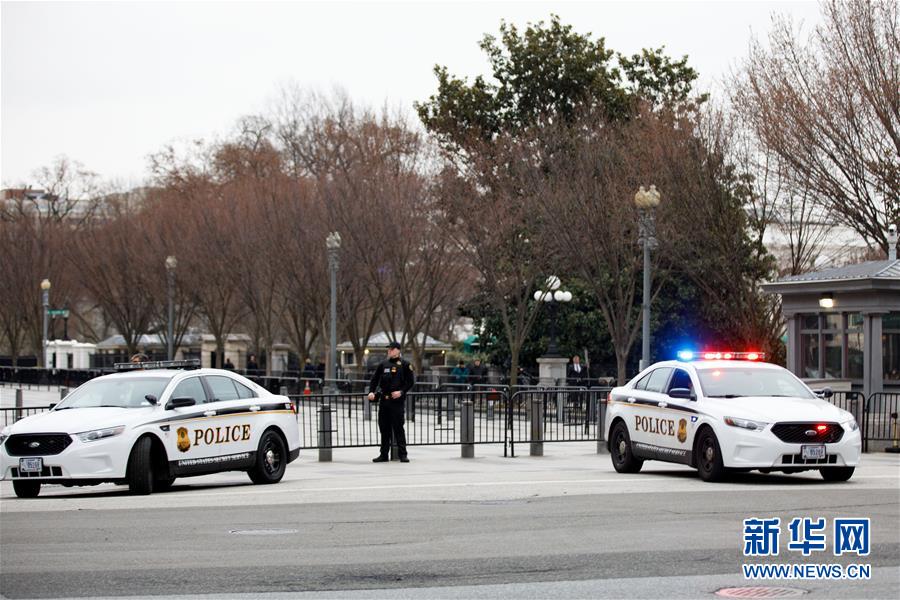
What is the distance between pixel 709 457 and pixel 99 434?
747 cm

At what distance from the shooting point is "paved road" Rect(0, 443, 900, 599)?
967cm

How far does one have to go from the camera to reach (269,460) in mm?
18812

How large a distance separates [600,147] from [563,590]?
34895 millimetres

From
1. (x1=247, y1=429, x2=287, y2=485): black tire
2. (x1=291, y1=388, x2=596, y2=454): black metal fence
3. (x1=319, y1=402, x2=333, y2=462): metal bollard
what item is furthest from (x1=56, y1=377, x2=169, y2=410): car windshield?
(x1=291, y1=388, x2=596, y2=454): black metal fence

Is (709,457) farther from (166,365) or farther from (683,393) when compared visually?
(166,365)

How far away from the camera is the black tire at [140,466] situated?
16781 mm

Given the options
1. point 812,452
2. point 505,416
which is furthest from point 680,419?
point 505,416

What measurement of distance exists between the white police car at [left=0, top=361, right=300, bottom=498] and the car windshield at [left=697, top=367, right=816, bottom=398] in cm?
568

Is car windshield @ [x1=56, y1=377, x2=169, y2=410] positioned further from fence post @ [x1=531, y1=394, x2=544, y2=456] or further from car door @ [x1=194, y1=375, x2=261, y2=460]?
fence post @ [x1=531, y1=394, x2=544, y2=456]

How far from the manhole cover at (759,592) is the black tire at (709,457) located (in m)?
8.00

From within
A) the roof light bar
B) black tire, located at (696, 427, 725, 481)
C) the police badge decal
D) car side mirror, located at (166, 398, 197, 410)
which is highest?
the roof light bar

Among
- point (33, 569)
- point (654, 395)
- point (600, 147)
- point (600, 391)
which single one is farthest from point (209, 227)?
point (33, 569)

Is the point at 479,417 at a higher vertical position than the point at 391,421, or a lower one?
lower

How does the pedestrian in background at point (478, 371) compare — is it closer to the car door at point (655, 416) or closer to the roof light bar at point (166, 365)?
the car door at point (655, 416)
